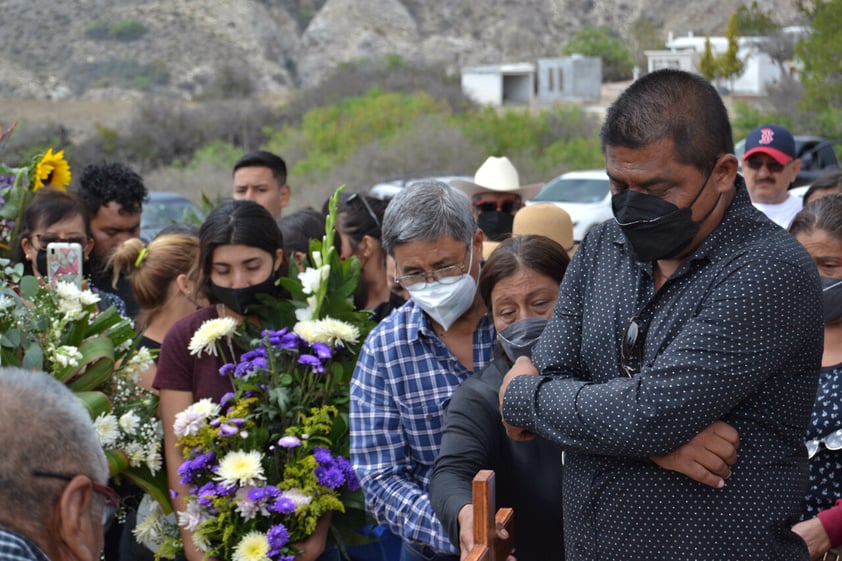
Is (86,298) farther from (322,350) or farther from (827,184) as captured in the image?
(827,184)

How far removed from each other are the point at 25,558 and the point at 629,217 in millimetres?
1494

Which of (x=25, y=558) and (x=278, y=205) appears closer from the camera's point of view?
(x=25, y=558)

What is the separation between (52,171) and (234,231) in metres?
1.99

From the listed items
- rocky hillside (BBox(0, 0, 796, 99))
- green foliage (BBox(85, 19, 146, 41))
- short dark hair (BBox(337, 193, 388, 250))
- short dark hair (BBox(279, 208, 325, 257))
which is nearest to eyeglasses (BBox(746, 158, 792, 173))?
short dark hair (BBox(337, 193, 388, 250))

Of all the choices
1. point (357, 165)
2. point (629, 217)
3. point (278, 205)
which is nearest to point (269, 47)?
point (357, 165)

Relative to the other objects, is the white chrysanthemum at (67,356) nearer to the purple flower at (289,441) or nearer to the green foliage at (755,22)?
the purple flower at (289,441)

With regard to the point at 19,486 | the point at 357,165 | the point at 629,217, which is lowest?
the point at 357,165

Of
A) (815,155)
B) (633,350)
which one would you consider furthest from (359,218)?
(815,155)

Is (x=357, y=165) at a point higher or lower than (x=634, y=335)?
lower

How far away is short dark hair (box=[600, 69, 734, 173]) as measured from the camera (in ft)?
8.91

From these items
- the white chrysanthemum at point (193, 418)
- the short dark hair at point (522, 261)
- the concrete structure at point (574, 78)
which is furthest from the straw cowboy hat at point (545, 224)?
the concrete structure at point (574, 78)

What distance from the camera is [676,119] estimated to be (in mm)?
2721

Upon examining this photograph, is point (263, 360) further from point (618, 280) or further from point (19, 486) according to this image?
point (19, 486)

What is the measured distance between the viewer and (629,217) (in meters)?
2.73
